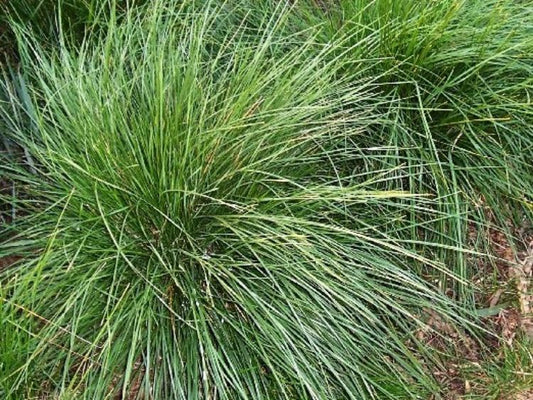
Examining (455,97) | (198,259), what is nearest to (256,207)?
(198,259)

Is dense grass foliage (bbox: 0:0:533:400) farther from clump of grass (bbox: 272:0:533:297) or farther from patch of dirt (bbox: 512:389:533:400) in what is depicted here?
patch of dirt (bbox: 512:389:533:400)

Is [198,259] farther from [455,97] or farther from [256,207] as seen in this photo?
[455,97]

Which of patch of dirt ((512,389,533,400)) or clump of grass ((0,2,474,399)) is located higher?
clump of grass ((0,2,474,399))

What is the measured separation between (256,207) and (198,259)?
0.26 metres

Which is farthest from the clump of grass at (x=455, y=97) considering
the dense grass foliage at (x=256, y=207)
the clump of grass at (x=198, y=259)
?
the clump of grass at (x=198, y=259)

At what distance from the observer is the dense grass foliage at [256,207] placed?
6.34 feet

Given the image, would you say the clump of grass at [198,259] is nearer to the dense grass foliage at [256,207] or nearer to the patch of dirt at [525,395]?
the dense grass foliage at [256,207]

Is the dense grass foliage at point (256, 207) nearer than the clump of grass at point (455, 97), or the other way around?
the dense grass foliage at point (256, 207)

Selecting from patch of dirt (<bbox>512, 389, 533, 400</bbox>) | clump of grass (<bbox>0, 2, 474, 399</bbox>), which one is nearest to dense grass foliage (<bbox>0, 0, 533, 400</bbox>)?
clump of grass (<bbox>0, 2, 474, 399</bbox>)

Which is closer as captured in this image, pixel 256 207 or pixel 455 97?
pixel 256 207

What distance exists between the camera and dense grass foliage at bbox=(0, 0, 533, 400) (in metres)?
1.93

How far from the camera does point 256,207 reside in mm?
2074

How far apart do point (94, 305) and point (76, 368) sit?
216 millimetres

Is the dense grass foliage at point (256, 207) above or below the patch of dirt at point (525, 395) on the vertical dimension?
above
